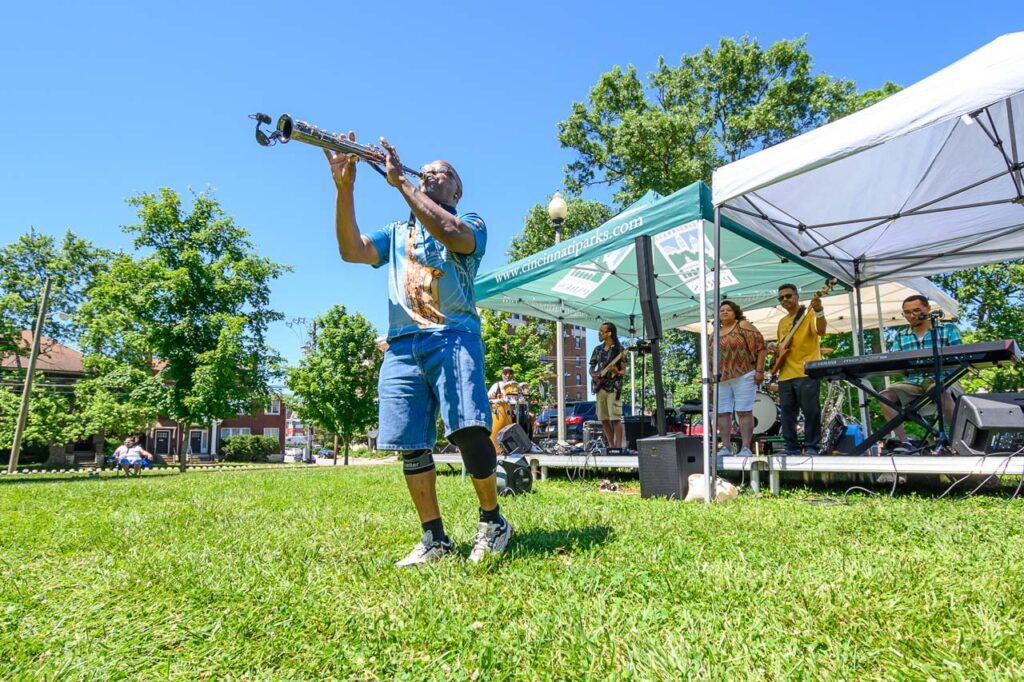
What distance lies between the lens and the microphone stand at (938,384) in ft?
14.8

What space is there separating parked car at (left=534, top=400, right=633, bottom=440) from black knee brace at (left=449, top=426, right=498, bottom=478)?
29.2 feet

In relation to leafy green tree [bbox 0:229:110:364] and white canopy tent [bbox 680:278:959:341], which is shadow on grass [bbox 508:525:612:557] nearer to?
white canopy tent [bbox 680:278:959:341]

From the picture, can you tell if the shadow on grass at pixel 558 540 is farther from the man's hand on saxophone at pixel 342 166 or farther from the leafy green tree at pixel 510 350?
the leafy green tree at pixel 510 350

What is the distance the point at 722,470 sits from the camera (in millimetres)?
5680

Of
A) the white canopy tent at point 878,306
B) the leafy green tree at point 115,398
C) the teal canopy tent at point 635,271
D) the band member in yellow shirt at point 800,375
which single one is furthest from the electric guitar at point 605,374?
the leafy green tree at point 115,398

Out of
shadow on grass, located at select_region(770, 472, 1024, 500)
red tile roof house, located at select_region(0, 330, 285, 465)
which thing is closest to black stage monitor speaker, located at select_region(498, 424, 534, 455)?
shadow on grass, located at select_region(770, 472, 1024, 500)

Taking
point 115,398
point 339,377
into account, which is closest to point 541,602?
point 339,377

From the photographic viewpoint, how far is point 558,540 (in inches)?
117

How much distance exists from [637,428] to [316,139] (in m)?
7.77

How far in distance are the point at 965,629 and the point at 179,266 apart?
2734 cm

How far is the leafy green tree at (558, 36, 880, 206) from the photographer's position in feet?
72.9

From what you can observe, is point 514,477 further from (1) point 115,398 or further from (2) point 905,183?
(1) point 115,398

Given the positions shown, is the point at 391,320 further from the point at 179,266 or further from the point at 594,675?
the point at 179,266

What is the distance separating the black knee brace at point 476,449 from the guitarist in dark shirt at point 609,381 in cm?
559
